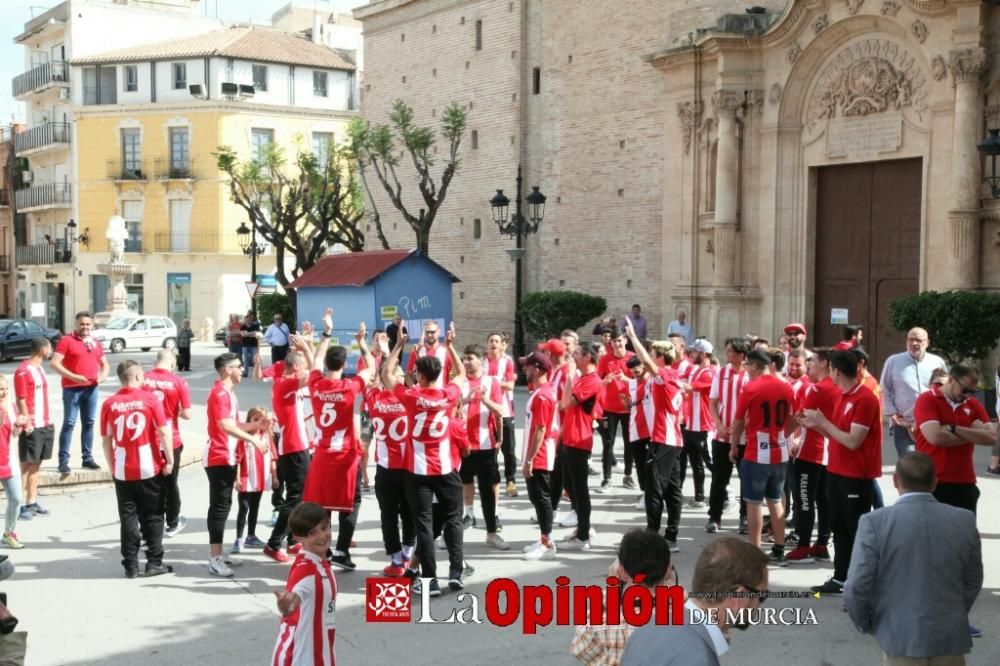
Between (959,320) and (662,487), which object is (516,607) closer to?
(662,487)

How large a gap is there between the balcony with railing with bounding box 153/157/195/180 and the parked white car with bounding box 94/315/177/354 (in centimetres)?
1213

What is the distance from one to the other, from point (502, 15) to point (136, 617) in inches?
1008

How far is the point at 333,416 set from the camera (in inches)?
351

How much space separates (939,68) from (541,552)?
13598mm

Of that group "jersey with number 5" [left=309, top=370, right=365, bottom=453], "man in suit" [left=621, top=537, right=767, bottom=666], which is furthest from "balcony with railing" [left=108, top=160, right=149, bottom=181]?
"man in suit" [left=621, top=537, right=767, bottom=666]

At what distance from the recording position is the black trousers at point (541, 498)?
9.75 meters

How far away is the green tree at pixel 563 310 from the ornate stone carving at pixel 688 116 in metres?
4.47

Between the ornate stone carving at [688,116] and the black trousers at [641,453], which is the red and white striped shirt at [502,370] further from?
the ornate stone carving at [688,116]

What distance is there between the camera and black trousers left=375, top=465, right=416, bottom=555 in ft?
27.8

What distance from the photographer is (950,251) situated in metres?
18.8

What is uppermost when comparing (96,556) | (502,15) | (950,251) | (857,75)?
(502,15)

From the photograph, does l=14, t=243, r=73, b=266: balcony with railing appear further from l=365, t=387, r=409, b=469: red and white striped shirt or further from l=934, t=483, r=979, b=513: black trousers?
l=934, t=483, r=979, b=513: black trousers

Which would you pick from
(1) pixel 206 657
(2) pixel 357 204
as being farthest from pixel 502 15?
(1) pixel 206 657

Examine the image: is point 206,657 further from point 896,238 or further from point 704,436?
point 896,238
